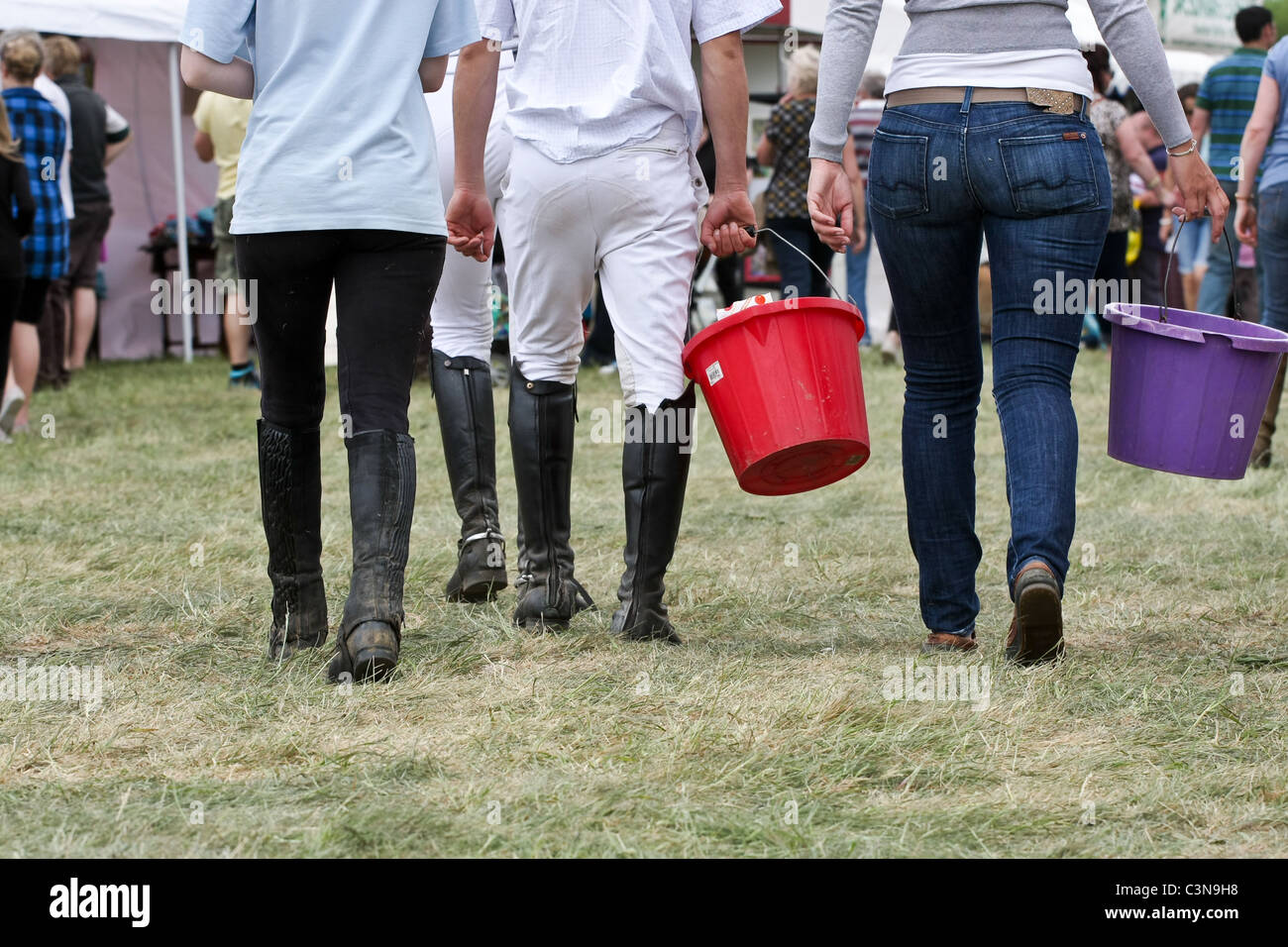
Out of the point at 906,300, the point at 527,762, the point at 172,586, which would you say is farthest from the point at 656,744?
the point at 172,586

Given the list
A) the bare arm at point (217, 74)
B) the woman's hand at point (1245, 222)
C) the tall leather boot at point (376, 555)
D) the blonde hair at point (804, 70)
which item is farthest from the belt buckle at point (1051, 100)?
the blonde hair at point (804, 70)

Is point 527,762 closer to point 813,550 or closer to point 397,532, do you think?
point 397,532

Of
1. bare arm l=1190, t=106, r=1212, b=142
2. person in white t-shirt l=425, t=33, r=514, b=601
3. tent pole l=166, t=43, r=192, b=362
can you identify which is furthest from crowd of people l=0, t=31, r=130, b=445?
bare arm l=1190, t=106, r=1212, b=142

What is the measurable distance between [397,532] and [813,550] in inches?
74.0

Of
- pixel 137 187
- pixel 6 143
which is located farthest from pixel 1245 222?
pixel 137 187

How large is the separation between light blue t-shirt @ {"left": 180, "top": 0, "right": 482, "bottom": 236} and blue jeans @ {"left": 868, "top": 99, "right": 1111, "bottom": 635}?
969 millimetres

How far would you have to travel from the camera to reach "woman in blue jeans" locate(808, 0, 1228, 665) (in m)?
3.26

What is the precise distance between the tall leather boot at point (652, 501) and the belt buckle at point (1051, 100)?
97 cm

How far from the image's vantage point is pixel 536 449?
388 centimetres

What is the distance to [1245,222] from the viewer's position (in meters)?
6.52

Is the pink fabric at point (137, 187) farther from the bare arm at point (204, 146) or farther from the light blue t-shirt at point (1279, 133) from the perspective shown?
the light blue t-shirt at point (1279, 133)

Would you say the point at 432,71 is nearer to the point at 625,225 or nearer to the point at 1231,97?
the point at 625,225

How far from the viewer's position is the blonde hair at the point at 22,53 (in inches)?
314

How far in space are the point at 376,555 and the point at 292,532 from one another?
31cm
